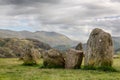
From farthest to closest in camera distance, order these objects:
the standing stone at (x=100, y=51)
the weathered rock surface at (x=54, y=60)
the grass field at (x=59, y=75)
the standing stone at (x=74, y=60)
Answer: the weathered rock surface at (x=54, y=60) → the standing stone at (x=74, y=60) → the standing stone at (x=100, y=51) → the grass field at (x=59, y=75)

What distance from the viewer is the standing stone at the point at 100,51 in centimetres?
4156

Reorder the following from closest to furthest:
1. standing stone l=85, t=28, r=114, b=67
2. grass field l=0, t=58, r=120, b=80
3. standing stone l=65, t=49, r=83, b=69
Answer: grass field l=0, t=58, r=120, b=80 → standing stone l=85, t=28, r=114, b=67 → standing stone l=65, t=49, r=83, b=69

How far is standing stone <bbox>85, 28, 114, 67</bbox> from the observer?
41.6m

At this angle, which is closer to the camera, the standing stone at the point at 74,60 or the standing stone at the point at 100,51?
the standing stone at the point at 100,51

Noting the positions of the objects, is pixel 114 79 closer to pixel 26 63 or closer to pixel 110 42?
pixel 110 42

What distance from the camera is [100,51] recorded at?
138 feet

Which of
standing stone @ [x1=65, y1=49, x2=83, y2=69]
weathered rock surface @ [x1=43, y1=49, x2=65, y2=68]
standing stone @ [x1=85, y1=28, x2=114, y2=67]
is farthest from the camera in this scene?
weathered rock surface @ [x1=43, y1=49, x2=65, y2=68]

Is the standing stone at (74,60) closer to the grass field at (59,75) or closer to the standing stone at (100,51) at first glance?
the standing stone at (100,51)

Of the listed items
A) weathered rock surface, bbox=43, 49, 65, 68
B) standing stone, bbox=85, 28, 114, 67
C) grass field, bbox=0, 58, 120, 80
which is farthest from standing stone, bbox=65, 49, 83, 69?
grass field, bbox=0, 58, 120, 80

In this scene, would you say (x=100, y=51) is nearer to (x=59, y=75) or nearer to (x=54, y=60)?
(x=54, y=60)

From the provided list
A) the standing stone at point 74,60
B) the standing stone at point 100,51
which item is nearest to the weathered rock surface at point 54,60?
the standing stone at point 74,60

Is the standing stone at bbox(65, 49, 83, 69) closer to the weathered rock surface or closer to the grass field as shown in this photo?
the weathered rock surface

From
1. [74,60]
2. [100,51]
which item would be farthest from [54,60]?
[100,51]

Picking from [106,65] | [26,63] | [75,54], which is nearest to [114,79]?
[106,65]
